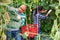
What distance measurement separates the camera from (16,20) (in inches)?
48.7

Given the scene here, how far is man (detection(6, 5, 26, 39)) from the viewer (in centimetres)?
121

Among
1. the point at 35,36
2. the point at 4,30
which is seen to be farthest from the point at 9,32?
the point at 35,36

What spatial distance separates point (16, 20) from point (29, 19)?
94 millimetres

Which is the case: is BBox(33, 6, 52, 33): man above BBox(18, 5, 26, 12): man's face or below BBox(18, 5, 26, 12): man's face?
below

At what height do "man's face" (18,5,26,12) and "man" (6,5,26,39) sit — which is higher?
"man's face" (18,5,26,12)

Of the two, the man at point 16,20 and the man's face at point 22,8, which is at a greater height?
the man's face at point 22,8

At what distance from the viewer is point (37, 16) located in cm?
116

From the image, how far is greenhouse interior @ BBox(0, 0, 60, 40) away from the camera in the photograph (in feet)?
3.66

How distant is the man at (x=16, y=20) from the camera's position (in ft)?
3.96

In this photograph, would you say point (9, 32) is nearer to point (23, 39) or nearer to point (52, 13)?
point (23, 39)

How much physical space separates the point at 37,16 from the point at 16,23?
0.15 meters

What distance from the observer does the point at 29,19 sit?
1.18 meters

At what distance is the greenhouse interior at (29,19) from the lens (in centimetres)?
111

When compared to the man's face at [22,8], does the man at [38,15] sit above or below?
below
